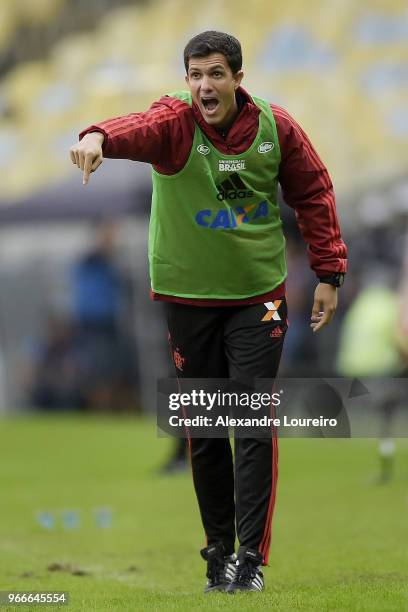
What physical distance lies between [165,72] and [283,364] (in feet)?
14.6

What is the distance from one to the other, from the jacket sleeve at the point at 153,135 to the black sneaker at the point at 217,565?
182cm

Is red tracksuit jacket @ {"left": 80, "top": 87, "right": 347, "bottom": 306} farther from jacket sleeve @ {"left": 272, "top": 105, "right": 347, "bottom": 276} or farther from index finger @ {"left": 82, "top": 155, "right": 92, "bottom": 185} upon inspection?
index finger @ {"left": 82, "top": 155, "right": 92, "bottom": 185}

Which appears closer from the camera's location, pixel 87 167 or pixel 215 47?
pixel 87 167

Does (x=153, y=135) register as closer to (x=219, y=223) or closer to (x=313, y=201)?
(x=219, y=223)

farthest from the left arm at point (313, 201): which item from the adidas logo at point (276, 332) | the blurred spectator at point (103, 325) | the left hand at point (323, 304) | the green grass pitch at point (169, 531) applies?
the blurred spectator at point (103, 325)

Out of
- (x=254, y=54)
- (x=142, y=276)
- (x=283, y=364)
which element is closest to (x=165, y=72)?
(x=254, y=54)

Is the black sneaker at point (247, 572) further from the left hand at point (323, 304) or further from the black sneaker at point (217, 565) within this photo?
the left hand at point (323, 304)

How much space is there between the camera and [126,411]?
66.8ft

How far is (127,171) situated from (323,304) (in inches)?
485

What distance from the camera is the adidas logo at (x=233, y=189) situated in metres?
6.39

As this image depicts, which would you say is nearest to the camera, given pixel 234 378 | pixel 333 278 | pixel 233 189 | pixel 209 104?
pixel 209 104

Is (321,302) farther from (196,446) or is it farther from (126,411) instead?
(126,411)

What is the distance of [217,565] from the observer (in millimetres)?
6703

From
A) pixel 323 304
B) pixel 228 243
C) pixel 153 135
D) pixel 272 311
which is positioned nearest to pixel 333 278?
pixel 323 304
